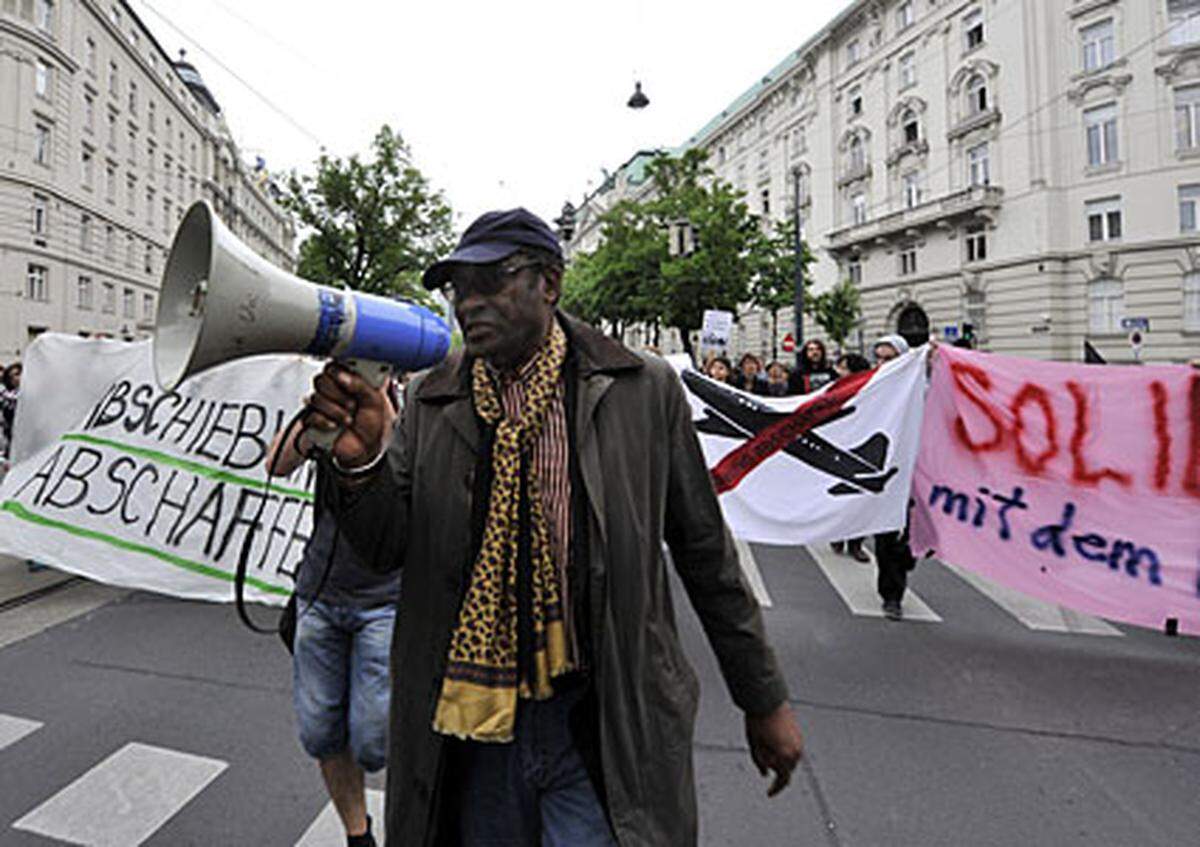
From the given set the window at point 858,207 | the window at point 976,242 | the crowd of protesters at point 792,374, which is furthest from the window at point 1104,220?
the crowd of protesters at point 792,374

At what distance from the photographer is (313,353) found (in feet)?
4.52

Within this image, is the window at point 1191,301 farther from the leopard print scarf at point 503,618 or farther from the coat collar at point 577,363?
the leopard print scarf at point 503,618

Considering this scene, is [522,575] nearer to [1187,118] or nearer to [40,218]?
[1187,118]

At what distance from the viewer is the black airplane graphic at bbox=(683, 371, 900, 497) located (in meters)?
4.75

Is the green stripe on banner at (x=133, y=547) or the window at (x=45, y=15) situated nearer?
the green stripe on banner at (x=133, y=547)

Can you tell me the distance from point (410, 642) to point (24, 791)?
2.43 metres

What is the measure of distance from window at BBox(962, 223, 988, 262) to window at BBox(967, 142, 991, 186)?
187 cm

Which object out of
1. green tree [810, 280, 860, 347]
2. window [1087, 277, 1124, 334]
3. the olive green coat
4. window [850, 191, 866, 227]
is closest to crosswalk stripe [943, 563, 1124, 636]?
the olive green coat

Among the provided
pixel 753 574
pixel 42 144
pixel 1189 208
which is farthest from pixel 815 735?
pixel 42 144

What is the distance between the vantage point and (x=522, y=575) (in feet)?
4.50

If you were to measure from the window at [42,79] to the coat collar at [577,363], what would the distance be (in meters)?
35.9

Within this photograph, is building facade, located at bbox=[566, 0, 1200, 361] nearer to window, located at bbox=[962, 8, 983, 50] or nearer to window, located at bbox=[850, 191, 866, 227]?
window, located at bbox=[962, 8, 983, 50]

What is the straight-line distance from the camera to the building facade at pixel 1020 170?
23531 mm

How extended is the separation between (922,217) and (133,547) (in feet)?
105
